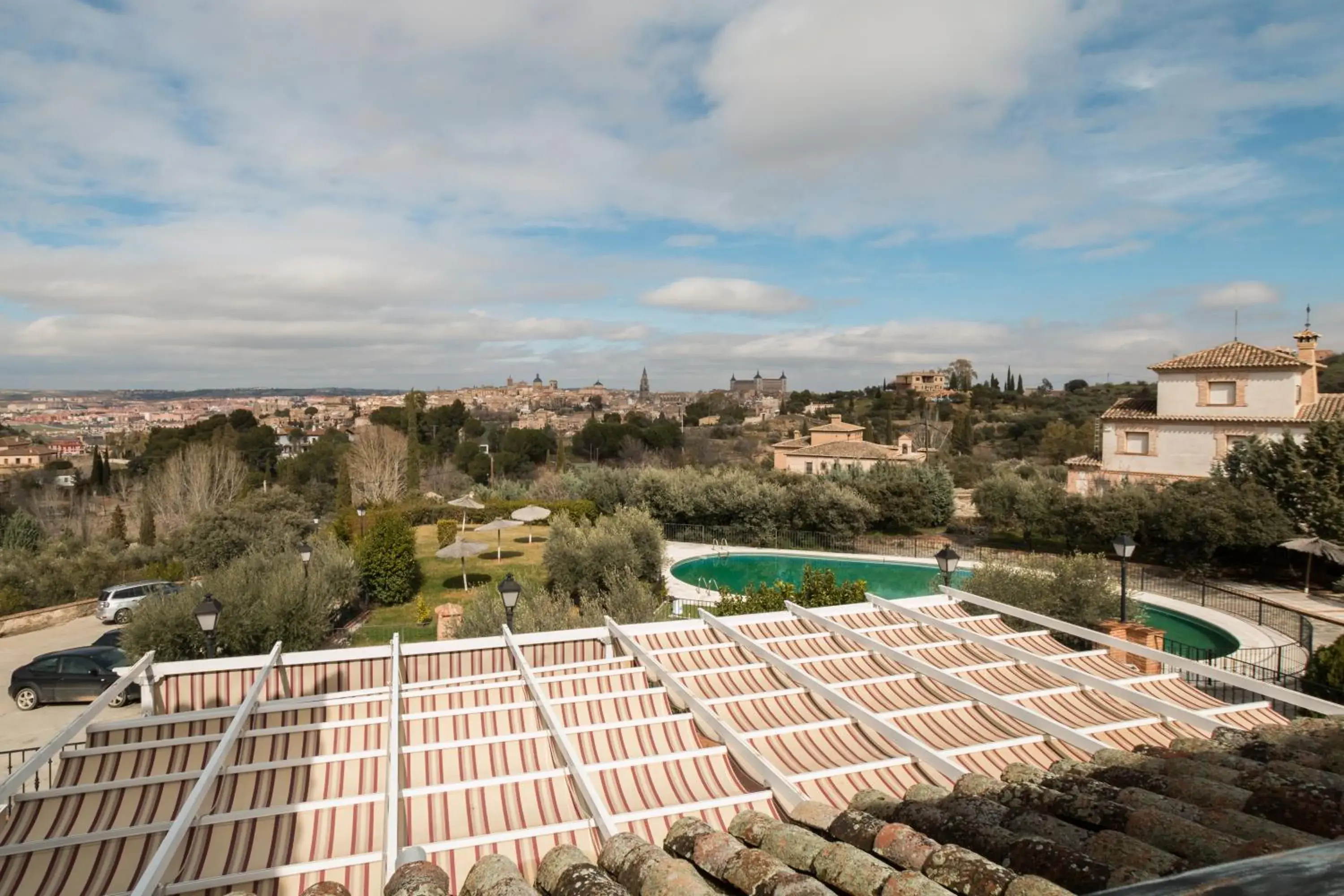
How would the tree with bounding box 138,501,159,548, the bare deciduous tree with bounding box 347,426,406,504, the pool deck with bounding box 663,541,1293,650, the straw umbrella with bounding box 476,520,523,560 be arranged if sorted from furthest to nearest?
the bare deciduous tree with bounding box 347,426,406,504 < the tree with bounding box 138,501,159,548 < the straw umbrella with bounding box 476,520,523,560 < the pool deck with bounding box 663,541,1293,650

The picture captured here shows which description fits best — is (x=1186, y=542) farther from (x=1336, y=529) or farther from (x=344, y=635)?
(x=344, y=635)

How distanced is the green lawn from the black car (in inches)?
166

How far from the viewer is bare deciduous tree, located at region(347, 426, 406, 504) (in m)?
38.2

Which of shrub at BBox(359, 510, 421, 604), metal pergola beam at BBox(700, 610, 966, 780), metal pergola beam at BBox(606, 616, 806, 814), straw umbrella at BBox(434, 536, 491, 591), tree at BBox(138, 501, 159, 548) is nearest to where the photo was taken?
metal pergola beam at BBox(606, 616, 806, 814)

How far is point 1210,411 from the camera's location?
25.6 m

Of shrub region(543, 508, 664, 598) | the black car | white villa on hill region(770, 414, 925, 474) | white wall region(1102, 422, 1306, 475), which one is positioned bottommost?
the black car

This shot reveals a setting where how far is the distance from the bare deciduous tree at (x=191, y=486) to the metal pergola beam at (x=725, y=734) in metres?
31.6

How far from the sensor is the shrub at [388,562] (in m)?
18.8

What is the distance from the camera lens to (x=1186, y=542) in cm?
2070

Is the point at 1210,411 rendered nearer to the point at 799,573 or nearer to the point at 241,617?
the point at 799,573

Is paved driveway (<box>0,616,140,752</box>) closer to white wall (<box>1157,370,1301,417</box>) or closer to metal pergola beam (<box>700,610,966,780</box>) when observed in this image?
metal pergola beam (<box>700,610,966,780</box>)

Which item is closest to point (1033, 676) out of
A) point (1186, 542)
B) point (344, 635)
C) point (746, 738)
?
point (746, 738)

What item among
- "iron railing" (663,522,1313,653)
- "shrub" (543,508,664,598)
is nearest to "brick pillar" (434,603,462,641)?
"shrub" (543,508,664,598)

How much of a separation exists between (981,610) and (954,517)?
1566 centimetres
